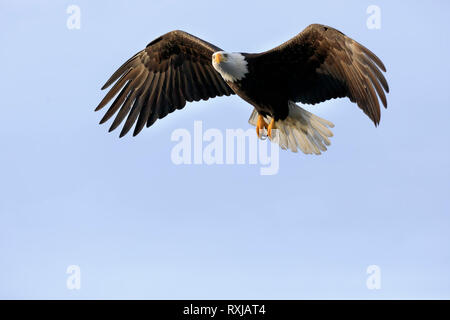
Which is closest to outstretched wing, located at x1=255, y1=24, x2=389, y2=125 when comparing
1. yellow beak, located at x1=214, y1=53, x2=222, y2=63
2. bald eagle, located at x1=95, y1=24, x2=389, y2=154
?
bald eagle, located at x1=95, y1=24, x2=389, y2=154

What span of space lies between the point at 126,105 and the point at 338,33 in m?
A: 2.65

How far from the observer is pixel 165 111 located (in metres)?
10.2

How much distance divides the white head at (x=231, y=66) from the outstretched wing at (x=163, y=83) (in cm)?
71

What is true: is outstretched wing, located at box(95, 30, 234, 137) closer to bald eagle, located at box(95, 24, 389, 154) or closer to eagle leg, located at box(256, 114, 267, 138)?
bald eagle, located at box(95, 24, 389, 154)

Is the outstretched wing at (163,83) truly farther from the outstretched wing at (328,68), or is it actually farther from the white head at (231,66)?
the outstretched wing at (328,68)

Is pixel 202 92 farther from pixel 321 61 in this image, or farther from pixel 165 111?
pixel 321 61

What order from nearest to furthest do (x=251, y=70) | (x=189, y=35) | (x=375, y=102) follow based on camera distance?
(x=375, y=102), (x=251, y=70), (x=189, y=35)

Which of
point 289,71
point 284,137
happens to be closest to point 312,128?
point 284,137

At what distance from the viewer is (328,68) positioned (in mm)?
9133

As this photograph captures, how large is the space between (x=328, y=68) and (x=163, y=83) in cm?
206

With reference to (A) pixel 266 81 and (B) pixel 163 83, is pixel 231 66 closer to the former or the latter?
(A) pixel 266 81

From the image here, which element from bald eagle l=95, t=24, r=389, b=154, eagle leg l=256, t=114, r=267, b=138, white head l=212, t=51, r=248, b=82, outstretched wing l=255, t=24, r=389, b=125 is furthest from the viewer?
eagle leg l=256, t=114, r=267, b=138

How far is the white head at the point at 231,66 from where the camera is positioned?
9.21 metres

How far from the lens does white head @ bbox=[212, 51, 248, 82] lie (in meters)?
9.21
